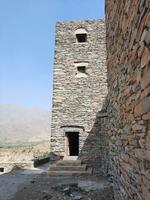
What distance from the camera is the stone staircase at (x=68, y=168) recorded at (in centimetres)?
1080

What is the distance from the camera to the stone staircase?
35.4 ft

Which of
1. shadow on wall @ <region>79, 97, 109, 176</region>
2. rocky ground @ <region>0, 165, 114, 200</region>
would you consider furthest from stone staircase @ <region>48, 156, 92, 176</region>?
rocky ground @ <region>0, 165, 114, 200</region>

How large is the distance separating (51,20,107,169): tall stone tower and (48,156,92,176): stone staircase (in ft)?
2.26

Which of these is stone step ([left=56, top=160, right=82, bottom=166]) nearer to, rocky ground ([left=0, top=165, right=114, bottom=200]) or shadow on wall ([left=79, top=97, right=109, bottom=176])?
shadow on wall ([left=79, top=97, right=109, bottom=176])

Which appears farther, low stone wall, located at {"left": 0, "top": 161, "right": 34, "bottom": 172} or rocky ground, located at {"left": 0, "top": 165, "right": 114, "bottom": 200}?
low stone wall, located at {"left": 0, "top": 161, "right": 34, "bottom": 172}

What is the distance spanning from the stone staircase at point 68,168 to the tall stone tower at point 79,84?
0.69m

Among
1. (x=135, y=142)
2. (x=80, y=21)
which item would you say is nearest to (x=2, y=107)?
(x=80, y=21)

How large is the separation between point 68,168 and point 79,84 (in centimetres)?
406

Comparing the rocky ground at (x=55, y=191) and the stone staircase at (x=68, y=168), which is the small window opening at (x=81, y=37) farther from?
the rocky ground at (x=55, y=191)

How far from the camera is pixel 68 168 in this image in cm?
1116

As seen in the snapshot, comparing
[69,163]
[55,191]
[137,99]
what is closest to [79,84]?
[69,163]

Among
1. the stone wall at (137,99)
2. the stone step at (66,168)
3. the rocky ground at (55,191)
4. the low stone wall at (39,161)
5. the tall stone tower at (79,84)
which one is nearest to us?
the stone wall at (137,99)

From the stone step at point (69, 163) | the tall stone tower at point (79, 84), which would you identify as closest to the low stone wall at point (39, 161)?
the tall stone tower at point (79, 84)

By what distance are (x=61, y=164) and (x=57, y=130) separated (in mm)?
1751
